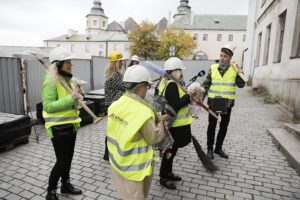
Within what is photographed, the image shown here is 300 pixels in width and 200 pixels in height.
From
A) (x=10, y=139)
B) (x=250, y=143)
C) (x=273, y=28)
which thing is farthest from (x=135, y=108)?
(x=273, y=28)

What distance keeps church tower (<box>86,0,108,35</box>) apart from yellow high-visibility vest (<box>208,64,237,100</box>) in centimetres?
8647

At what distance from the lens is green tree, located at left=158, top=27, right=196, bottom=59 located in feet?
158

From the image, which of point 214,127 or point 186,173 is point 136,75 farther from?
point 214,127

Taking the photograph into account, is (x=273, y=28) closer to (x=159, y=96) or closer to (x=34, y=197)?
(x=159, y=96)

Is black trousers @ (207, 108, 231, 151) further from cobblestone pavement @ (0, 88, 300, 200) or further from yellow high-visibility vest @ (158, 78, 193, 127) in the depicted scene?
yellow high-visibility vest @ (158, 78, 193, 127)

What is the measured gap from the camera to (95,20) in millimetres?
87125

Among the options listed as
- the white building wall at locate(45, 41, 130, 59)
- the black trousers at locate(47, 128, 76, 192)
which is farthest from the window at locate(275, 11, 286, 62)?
the white building wall at locate(45, 41, 130, 59)

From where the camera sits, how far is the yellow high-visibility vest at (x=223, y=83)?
4473 mm

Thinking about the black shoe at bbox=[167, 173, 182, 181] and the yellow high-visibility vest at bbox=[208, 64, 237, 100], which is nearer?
the black shoe at bbox=[167, 173, 182, 181]

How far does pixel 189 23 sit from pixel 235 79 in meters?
57.4

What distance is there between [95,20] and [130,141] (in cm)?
9159

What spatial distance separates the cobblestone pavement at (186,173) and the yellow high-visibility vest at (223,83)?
4.22 ft

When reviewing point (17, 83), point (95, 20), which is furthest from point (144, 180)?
point (95, 20)

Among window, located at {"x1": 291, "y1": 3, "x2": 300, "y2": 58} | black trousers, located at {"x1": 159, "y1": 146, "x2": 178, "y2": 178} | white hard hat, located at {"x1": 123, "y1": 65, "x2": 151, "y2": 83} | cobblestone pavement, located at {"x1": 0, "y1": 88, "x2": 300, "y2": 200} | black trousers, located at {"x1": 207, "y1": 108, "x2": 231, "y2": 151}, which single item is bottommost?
cobblestone pavement, located at {"x1": 0, "y1": 88, "x2": 300, "y2": 200}
